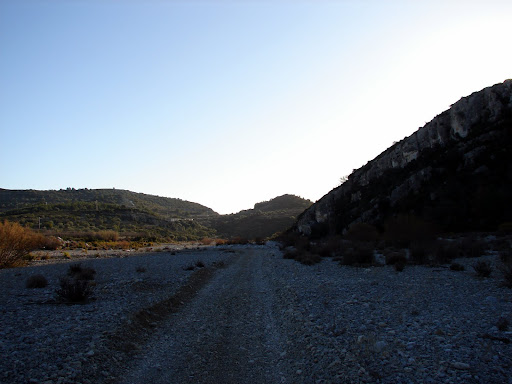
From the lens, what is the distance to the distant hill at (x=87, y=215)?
70188 mm

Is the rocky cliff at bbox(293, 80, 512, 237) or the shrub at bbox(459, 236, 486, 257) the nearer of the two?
the shrub at bbox(459, 236, 486, 257)

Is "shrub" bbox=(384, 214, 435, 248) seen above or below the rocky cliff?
below

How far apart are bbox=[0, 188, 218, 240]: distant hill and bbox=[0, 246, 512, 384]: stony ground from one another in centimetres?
5982

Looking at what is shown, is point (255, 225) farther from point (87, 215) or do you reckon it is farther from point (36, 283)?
point (36, 283)

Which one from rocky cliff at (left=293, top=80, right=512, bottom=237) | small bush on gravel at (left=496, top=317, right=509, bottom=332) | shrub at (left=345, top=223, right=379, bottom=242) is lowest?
Answer: small bush on gravel at (left=496, top=317, right=509, bottom=332)

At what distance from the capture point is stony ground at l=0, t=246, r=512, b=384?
5422mm

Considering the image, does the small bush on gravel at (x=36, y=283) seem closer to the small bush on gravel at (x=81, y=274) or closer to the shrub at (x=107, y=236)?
the small bush on gravel at (x=81, y=274)

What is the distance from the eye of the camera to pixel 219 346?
7238 mm

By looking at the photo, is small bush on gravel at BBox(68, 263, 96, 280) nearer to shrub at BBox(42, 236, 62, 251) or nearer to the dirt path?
the dirt path

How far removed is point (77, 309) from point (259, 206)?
146 meters

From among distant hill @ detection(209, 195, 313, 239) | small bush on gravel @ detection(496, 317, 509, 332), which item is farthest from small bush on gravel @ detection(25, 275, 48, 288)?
distant hill @ detection(209, 195, 313, 239)

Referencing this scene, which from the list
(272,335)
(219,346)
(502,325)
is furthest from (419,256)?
(219,346)

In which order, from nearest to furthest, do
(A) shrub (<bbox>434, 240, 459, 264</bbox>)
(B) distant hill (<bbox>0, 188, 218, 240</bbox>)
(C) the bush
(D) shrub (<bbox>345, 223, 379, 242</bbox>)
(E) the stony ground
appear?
(E) the stony ground < (A) shrub (<bbox>434, 240, 459, 264</bbox>) < (C) the bush < (D) shrub (<bbox>345, 223, 379, 242</bbox>) < (B) distant hill (<bbox>0, 188, 218, 240</bbox>)

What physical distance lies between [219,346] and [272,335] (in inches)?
54.6
